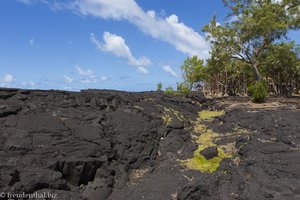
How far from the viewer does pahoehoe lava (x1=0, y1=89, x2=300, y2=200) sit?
11.6 metres

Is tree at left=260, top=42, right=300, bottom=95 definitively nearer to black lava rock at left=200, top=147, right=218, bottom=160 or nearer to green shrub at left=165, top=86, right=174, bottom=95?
green shrub at left=165, top=86, right=174, bottom=95

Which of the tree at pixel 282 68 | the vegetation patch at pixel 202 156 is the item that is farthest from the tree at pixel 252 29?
the vegetation patch at pixel 202 156

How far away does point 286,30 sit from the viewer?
34.3 metres

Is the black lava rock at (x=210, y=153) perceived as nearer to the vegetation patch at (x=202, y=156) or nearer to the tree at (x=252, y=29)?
the vegetation patch at (x=202, y=156)

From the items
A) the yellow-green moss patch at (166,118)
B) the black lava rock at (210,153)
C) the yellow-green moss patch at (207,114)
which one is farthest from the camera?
the yellow-green moss patch at (207,114)

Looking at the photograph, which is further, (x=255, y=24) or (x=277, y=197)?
(x=255, y=24)

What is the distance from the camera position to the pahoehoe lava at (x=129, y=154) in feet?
38.0

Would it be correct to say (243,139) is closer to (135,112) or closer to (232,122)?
(232,122)

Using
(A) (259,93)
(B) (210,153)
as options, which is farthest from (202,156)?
(A) (259,93)

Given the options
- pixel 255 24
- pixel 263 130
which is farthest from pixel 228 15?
pixel 263 130

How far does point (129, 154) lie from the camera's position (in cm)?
1565

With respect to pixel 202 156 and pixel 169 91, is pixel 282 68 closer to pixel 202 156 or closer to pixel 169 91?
pixel 169 91

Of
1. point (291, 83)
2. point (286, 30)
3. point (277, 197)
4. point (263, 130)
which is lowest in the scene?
point (277, 197)

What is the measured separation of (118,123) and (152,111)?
488 cm
